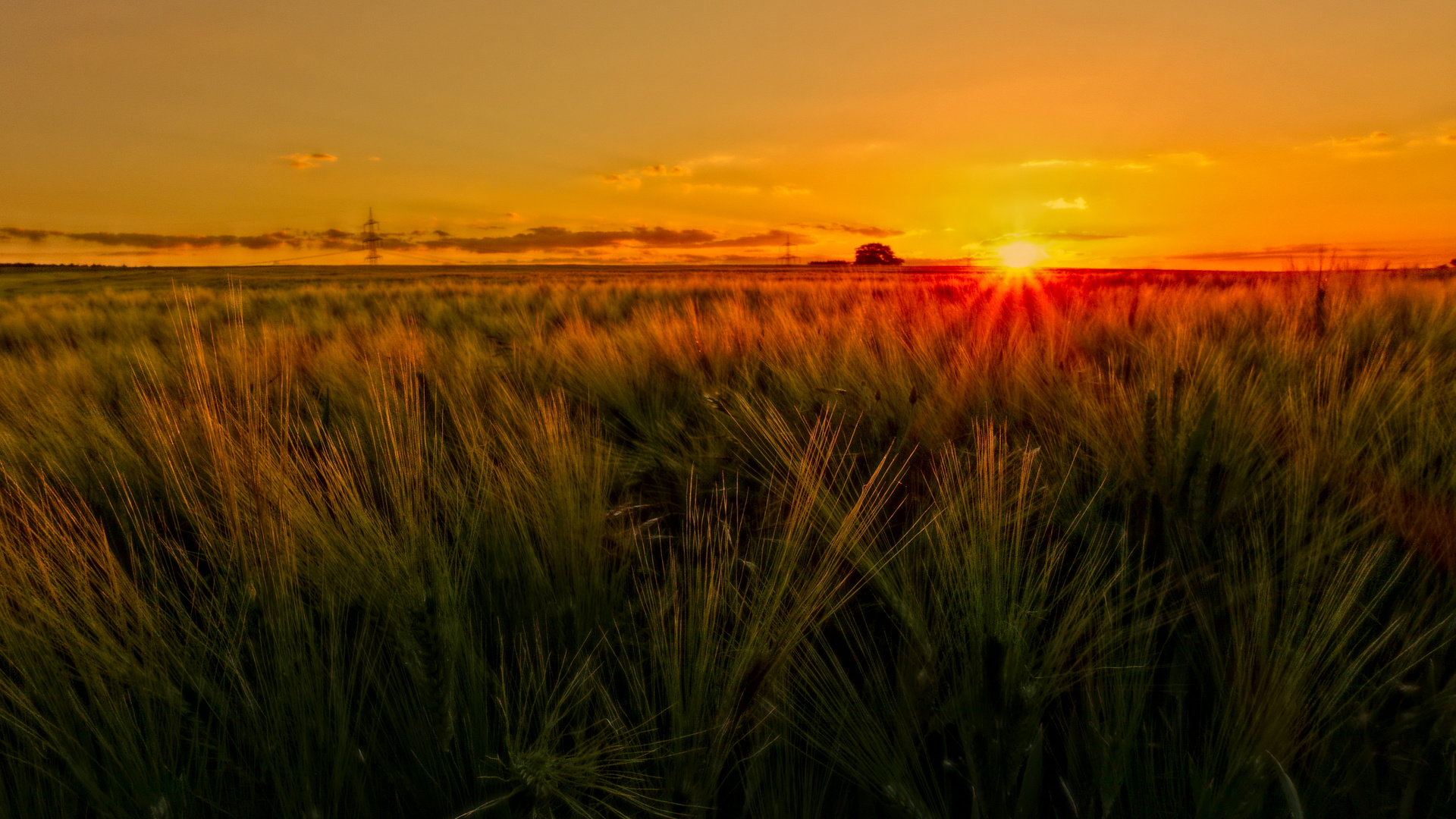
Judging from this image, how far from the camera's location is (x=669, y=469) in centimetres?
235

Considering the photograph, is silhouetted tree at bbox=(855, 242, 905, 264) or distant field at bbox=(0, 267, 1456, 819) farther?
silhouetted tree at bbox=(855, 242, 905, 264)

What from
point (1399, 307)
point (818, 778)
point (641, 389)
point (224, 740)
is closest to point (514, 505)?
point (224, 740)

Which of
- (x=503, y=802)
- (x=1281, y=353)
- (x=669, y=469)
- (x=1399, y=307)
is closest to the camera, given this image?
(x=503, y=802)

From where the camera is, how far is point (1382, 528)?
61.0 inches

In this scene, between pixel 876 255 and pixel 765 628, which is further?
pixel 876 255

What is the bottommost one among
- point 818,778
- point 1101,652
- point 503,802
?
point 818,778

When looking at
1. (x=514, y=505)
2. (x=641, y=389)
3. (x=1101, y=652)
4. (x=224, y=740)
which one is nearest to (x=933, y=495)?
(x=1101, y=652)

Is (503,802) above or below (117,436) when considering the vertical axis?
below

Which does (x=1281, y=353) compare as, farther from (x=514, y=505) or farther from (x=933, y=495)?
(x=514, y=505)

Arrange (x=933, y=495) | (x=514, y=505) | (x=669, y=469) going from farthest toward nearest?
1. (x=669, y=469)
2. (x=933, y=495)
3. (x=514, y=505)

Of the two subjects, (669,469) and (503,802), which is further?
(669,469)

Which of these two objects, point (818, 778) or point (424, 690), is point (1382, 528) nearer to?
point (818, 778)

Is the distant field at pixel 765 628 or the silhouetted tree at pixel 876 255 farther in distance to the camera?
the silhouetted tree at pixel 876 255

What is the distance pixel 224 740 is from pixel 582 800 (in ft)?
1.78
